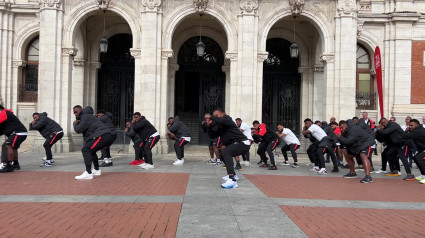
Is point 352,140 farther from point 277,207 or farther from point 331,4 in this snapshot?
point 331,4

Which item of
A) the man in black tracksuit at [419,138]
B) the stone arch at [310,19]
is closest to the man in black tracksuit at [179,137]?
the stone arch at [310,19]

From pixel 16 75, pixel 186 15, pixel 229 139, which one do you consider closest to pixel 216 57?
pixel 186 15

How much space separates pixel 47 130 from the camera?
1109 centimetres

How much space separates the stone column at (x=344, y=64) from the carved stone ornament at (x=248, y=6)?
3737mm

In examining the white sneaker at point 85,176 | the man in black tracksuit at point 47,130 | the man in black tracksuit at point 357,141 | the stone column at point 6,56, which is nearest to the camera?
the white sneaker at point 85,176

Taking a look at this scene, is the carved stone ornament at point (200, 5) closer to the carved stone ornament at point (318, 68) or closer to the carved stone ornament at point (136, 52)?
the carved stone ornament at point (136, 52)

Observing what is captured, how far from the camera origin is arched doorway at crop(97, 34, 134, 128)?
19562mm

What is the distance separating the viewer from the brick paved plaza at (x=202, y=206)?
14.5 ft

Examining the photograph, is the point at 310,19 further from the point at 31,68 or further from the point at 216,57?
the point at 31,68

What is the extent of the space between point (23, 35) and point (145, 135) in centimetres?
1263

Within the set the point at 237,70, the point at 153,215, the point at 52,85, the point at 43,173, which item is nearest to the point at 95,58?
the point at 52,85

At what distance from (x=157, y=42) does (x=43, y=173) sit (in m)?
8.17

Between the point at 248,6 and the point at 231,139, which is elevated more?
the point at 248,6

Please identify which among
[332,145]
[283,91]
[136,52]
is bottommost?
[332,145]
